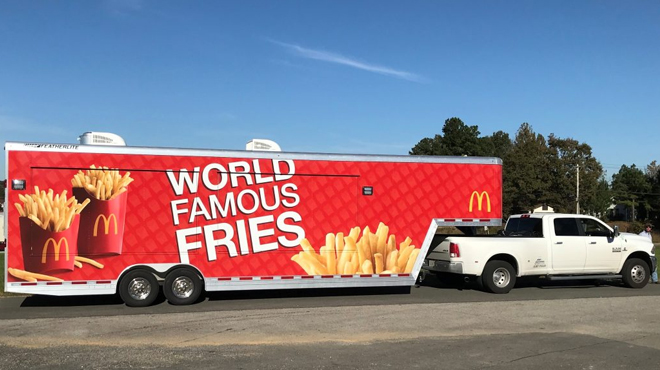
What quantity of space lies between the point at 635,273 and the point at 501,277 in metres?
3.90

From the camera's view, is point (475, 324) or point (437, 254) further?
point (437, 254)

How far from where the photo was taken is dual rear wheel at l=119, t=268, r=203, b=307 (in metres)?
11.3

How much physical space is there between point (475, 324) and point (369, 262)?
11.0 feet

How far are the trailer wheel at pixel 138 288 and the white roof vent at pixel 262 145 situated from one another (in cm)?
328

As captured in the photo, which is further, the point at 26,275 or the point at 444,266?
the point at 444,266

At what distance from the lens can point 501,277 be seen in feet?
46.1

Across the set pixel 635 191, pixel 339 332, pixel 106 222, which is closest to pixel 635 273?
pixel 339 332

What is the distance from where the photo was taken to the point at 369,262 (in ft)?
41.8

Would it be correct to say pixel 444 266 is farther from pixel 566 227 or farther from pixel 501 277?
pixel 566 227

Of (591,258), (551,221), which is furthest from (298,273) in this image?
(591,258)

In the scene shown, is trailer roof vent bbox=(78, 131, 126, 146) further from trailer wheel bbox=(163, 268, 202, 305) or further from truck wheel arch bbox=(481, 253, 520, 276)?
truck wheel arch bbox=(481, 253, 520, 276)

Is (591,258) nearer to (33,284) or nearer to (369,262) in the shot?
(369,262)

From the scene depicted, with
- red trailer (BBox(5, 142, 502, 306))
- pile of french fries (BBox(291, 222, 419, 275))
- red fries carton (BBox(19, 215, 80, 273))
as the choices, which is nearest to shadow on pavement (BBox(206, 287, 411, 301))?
red trailer (BBox(5, 142, 502, 306))

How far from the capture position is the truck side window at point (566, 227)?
1470cm
